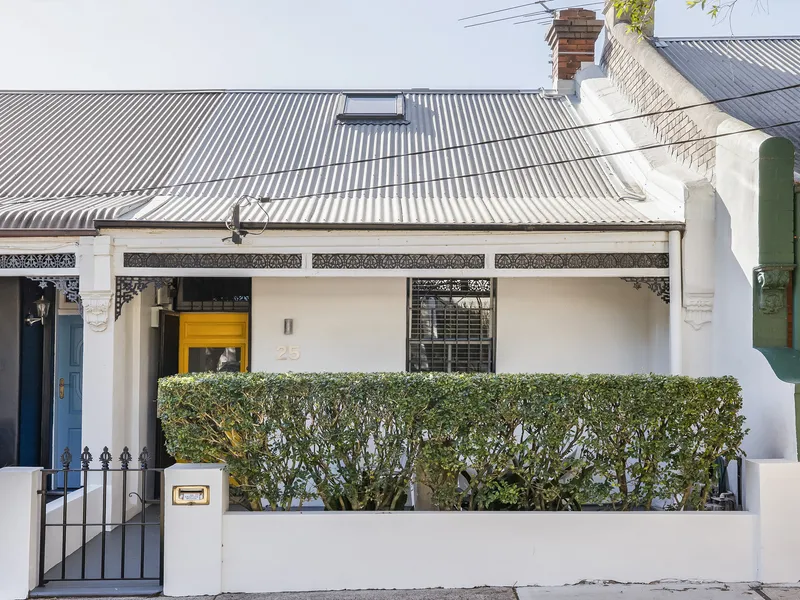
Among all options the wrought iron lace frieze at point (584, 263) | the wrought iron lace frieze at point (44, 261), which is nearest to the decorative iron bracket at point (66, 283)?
the wrought iron lace frieze at point (44, 261)

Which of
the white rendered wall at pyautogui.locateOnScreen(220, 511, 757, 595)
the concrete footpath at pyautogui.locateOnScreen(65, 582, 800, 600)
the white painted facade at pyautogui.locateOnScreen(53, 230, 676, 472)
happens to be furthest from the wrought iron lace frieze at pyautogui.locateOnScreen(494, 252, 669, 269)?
the concrete footpath at pyautogui.locateOnScreen(65, 582, 800, 600)

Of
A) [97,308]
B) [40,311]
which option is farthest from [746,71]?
Result: [40,311]

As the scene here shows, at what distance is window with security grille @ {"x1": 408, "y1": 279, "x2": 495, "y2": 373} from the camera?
27.7ft

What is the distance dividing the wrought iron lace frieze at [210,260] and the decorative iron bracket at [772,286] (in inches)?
179

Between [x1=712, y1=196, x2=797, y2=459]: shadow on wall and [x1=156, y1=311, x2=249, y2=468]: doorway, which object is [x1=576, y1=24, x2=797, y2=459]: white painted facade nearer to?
[x1=712, y1=196, x2=797, y2=459]: shadow on wall

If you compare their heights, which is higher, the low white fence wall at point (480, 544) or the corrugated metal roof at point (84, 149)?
the corrugated metal roof at point (84, 149)

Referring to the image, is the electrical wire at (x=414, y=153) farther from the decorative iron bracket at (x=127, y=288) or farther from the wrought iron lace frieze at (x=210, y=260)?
the decorative iron bracket at (x=127, y=288)

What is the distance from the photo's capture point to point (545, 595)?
535 cm

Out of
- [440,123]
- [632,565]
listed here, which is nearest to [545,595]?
[632,565]

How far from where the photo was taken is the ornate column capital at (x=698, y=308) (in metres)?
7.11

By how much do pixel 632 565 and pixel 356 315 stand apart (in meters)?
4.22

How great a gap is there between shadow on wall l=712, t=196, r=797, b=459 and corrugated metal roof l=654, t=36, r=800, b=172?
1.74 meters

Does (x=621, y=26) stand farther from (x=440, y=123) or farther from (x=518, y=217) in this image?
(x=518, y=217)

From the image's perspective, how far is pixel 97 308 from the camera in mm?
7141
